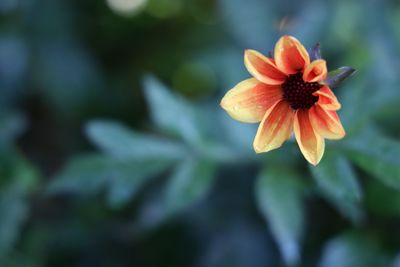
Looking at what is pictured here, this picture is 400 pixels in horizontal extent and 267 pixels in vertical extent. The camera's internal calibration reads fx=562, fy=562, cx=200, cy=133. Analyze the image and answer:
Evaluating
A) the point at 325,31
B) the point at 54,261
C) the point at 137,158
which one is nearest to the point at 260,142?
the point at 137,158

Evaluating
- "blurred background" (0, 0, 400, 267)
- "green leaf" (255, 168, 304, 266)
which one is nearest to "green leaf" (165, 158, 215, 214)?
"blurred background" (0, 0, 400, 267)

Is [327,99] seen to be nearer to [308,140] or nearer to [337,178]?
[308,140]

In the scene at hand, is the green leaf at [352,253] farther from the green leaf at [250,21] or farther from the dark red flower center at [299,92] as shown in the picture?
the green leaf at [250,21]

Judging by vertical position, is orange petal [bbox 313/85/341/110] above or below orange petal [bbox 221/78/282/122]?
below

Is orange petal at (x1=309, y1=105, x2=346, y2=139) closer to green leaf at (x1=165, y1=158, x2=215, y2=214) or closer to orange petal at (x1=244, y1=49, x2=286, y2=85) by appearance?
orange petal at (x1=244, y1=49, x2=286, y2=85)

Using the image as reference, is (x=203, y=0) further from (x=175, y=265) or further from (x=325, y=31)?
(x=175, y=265)

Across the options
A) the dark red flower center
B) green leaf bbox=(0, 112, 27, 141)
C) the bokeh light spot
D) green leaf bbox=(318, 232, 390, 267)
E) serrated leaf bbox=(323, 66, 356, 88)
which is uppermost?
the bokeh light spot

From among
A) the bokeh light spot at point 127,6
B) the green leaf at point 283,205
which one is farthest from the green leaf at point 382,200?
the bokeh light spot at point 127,6
